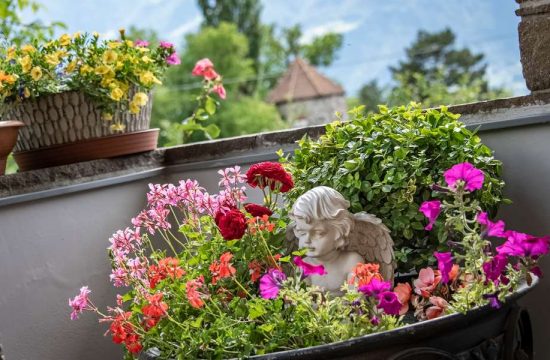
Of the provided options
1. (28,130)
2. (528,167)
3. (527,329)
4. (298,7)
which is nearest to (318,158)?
(528,167)

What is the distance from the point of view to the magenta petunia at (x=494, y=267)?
5.86ft

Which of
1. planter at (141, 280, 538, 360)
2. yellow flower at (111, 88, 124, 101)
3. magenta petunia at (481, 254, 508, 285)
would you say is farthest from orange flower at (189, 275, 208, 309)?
yellow flower at (111, 88, 124, 101)

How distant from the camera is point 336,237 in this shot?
1.95 m

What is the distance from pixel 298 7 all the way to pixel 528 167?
79.1 metres

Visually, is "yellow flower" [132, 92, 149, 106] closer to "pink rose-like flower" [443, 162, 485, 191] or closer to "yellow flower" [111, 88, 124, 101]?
"yellow flower" [111, 88, 124, 101]

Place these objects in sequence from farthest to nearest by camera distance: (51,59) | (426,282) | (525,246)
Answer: (51,59) < (426,282) < (525,246)

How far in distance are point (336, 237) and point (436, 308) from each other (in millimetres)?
265

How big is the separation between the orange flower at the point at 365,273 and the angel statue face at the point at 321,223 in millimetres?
95

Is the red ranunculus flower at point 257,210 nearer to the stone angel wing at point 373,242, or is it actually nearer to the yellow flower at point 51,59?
the stone angel wing at point 373,242

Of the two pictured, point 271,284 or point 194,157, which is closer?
point 271,284

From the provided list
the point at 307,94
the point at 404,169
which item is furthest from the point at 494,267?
the point at 307,94

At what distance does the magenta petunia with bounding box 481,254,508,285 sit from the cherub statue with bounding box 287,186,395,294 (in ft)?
0.89

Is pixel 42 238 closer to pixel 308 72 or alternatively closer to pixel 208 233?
pixel 208 233

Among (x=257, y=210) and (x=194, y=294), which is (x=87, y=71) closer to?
(x=257, y=210)
